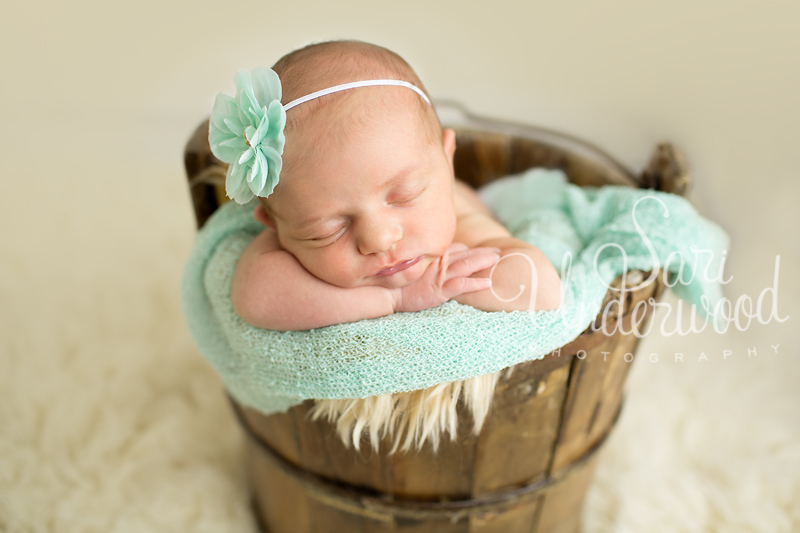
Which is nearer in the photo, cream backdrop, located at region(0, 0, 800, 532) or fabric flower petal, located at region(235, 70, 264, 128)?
fabric flower petal, located at region(235, 70, 264, 128)

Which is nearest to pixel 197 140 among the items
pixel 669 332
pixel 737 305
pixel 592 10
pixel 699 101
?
pixel 592 10

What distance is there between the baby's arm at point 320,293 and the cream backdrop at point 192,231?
1.96 feet

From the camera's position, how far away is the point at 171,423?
4.53 ft

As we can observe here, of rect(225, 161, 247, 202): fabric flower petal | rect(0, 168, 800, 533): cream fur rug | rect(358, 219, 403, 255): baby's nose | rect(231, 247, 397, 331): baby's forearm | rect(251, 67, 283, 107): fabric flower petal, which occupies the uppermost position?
rect(251, 67, 283, 107): fabric flower petal

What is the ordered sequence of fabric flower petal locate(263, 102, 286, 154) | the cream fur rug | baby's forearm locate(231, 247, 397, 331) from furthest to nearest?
the cream fur rug → baby's forearm locate(231, 247, 397, 331) → fabric flower petal locate(263, 102, 286, 154)

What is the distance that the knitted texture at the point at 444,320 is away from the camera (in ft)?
2.47

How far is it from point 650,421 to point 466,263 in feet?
2.71

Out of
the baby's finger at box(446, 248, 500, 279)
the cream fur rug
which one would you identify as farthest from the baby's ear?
the cream fur rug

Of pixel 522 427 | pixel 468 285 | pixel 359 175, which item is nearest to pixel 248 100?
pixel 359 175

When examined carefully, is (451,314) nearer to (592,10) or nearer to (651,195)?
(651,195)

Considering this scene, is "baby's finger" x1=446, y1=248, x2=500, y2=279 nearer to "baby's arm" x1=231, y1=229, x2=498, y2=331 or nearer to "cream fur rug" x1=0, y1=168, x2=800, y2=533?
"baby's arm" x1=231, y1=229, x2=498, y2=331

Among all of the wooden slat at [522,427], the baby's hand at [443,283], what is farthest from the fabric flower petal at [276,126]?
the wooden slat at [522,427]

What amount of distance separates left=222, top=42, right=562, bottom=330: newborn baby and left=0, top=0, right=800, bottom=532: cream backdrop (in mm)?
633

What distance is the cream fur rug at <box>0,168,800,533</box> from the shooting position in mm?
1223
